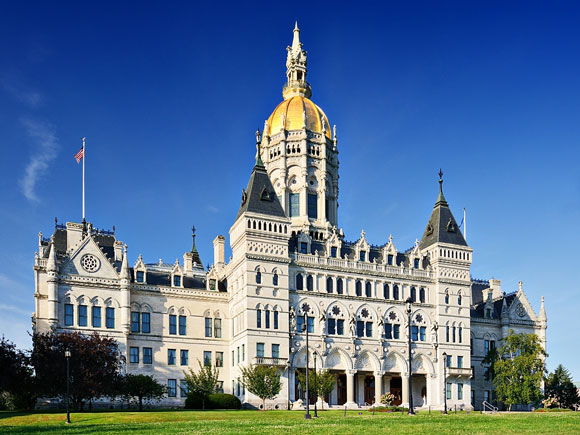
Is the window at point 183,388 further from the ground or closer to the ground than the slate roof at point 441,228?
closer to the ground

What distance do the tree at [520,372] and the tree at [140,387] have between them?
128 ft

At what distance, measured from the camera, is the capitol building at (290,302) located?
6994 centimetres

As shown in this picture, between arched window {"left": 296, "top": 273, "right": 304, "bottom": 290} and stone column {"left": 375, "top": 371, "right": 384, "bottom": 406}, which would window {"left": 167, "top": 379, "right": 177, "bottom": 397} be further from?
stone column {"left": 375, "top": 371, "right": 384, "bottom": 406}

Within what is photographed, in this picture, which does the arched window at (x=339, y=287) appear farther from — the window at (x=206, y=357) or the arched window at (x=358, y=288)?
the window at (x=206, y=357)

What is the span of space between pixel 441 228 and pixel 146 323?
36.9m

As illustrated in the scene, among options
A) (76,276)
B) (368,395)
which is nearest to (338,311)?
(368,395)

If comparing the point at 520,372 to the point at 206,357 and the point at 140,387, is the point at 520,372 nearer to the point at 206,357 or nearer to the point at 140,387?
the point at 206,357

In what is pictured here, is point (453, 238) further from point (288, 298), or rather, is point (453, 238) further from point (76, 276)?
point (76, 276)

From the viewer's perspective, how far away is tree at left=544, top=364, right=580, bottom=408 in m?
88.9

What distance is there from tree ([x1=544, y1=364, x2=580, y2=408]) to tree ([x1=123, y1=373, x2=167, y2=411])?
5138 cm

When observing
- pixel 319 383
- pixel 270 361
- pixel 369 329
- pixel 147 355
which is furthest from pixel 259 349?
pixel 369 329

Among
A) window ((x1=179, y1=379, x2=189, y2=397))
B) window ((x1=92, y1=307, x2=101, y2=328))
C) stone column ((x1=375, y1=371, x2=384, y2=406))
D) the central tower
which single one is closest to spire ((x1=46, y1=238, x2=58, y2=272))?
window ((x1=92, y1=307, x2=101, y2=328))

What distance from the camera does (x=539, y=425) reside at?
117 feet

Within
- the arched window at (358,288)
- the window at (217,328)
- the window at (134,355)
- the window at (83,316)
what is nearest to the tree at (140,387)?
the window at (134,355)
